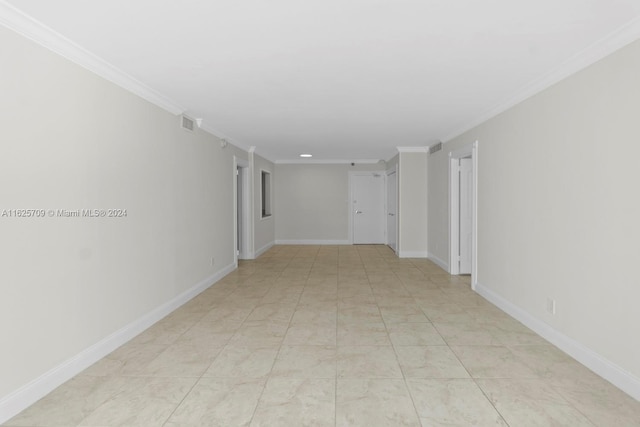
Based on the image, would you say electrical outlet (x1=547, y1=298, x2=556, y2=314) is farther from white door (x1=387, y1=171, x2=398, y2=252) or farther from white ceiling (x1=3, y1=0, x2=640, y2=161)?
white door (x1=387, y1=171, x2=398, y2=252)

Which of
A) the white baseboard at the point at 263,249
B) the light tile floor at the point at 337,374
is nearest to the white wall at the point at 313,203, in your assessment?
the white baseboard at the point at 263,249

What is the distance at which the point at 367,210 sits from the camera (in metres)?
11.3

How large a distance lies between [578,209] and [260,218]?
283 inches

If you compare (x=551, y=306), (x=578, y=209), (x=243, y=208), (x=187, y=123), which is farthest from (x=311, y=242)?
(x=578, y=209)

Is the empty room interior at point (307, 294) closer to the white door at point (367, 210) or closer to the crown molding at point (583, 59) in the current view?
the crown molding at point (583, 59)

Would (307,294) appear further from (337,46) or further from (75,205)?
(337,46)

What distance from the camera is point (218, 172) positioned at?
6.30 m

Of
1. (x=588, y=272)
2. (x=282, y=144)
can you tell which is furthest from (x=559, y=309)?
(x=282, y=144)

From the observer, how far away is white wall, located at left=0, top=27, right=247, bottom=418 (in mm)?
2393

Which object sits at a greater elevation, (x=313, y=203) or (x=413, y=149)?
(x=413, y=149)

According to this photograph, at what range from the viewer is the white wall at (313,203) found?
11328 millimetres

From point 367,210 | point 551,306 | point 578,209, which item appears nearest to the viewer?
point 578,209

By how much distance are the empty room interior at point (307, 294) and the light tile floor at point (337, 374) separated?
0.07 ft

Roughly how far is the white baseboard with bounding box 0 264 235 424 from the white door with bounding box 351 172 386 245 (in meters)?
7.25
